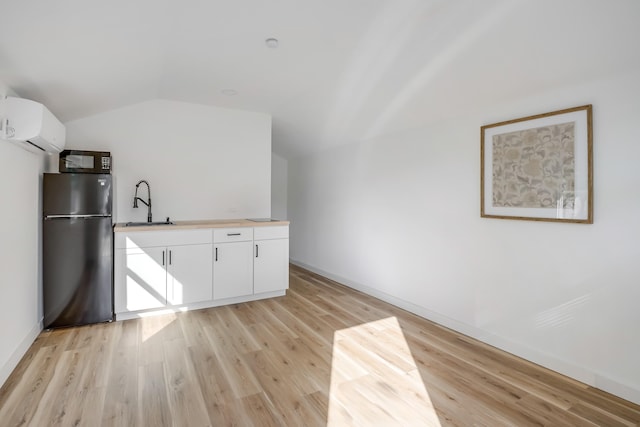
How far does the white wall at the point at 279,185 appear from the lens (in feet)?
20.6

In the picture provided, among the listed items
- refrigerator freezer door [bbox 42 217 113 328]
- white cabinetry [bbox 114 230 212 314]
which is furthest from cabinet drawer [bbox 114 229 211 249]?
refrigerator freezer door [bbox 42 217 113 328]

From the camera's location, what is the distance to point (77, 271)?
9.74 ft

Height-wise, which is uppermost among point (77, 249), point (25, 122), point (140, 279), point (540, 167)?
point (25, 122)

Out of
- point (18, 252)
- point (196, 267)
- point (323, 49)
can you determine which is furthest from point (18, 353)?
point (323, 49)

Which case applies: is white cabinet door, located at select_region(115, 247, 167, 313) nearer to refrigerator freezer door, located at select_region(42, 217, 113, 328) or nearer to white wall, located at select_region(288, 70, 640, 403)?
refrigerator freezer door, located at select_region(42, 217, 113, 328)

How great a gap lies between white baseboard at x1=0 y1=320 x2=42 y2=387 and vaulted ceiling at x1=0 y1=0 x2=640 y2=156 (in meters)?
1.89

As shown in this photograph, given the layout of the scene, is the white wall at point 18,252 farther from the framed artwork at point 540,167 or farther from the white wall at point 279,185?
the white wall at point 279,185

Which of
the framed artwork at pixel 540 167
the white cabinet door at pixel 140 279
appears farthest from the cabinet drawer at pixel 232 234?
the framed artwork at pixel 540 167

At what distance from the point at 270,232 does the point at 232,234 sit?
46 centimetres

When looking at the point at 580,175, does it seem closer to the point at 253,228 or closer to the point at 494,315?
the point at 494,315

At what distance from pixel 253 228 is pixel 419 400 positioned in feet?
8.13

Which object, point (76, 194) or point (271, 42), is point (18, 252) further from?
point (271, 42)

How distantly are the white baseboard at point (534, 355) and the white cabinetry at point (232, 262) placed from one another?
168 centimetres

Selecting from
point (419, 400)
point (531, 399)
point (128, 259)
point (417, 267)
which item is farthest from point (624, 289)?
point (128, 259)
